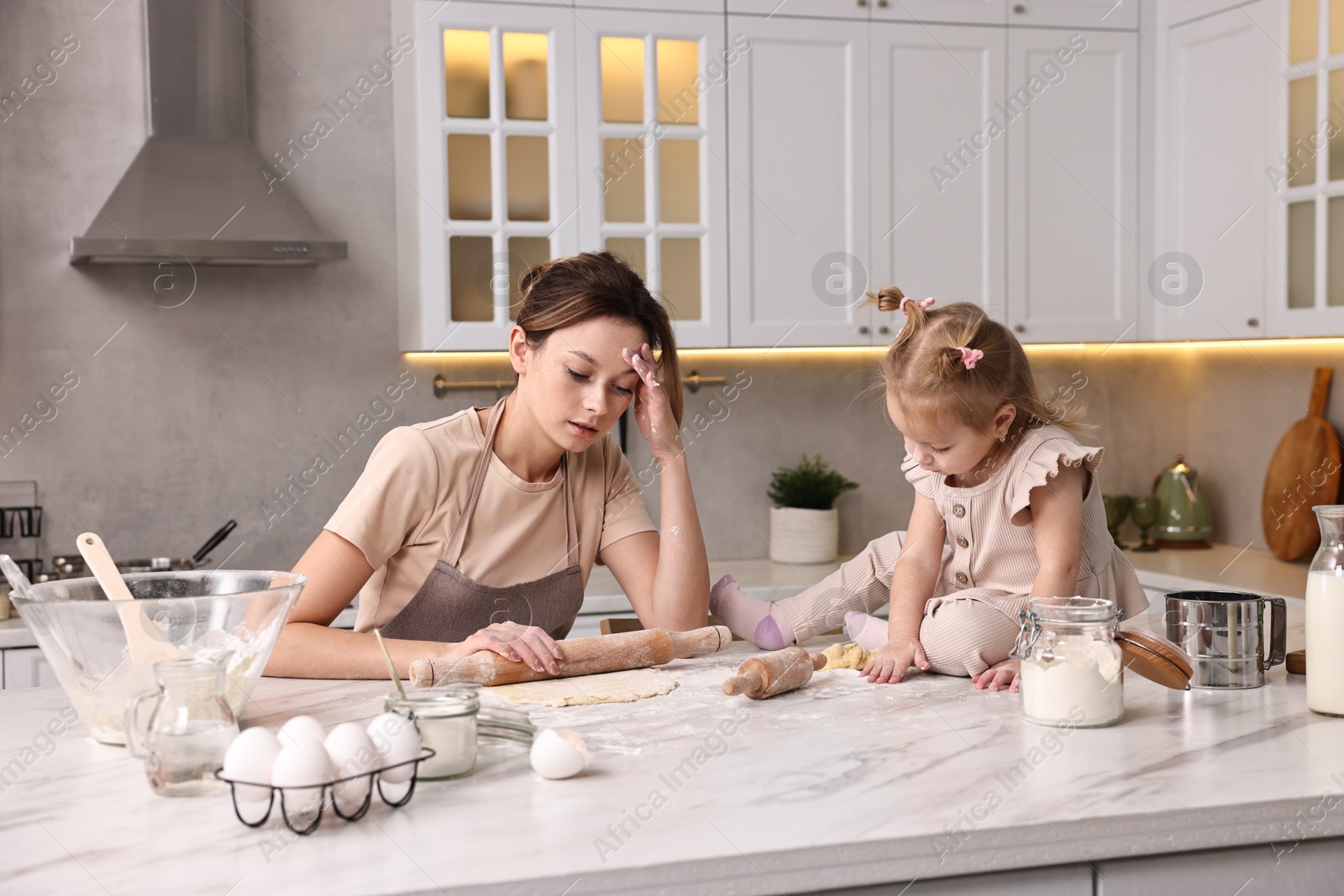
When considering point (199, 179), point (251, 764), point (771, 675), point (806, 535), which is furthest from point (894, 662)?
point (199, 179)

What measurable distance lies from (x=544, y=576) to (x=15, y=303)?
1.97 m

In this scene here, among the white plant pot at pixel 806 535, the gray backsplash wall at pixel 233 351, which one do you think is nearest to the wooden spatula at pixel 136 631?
the gray backsplash wall at pixel 233 351

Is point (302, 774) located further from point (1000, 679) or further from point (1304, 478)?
point (1304, 478)

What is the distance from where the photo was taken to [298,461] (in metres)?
3.21

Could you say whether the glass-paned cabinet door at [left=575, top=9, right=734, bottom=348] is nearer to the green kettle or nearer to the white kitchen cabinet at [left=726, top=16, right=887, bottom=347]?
the white kitchen cabinet at [left=726, top=16, right=887, bottom=347]

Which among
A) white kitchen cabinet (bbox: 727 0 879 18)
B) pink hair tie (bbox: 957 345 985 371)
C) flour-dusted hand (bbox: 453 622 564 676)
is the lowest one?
flour-dusted hand (bbox: 453 622 564 676)

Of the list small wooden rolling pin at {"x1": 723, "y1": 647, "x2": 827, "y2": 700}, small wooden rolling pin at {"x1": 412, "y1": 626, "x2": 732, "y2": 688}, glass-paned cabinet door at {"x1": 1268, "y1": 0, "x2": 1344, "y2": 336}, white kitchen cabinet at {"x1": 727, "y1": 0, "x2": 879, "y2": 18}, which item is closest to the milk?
small wooden rolling pin at {"x1": 723, "y1": 647, "x2": 827, "y2": 700}

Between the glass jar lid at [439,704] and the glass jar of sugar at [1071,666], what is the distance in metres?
0.58

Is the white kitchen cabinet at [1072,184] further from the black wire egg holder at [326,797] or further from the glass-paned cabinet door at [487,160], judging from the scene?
the black wire egg holder at [326,797]

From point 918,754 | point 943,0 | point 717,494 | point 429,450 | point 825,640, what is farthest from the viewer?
point 717,494

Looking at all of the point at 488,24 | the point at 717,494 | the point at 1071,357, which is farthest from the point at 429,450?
the point at 1071,357

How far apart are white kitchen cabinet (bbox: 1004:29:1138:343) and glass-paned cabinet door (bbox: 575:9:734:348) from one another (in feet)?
2.73

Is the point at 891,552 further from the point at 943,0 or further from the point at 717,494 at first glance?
the point at 943,0

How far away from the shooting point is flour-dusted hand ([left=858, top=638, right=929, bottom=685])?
1.47 meters
